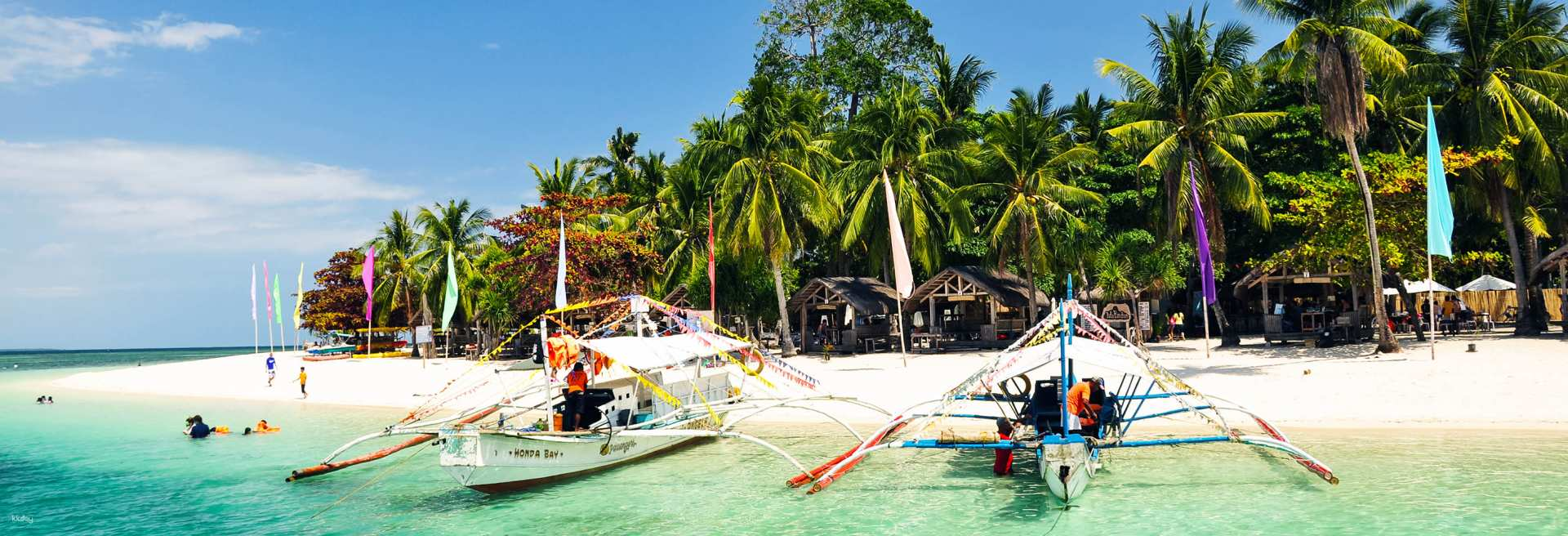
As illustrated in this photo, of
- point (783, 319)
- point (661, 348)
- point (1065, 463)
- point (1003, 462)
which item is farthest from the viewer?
point (783, 319)

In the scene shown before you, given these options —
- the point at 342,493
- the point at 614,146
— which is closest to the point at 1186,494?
the point at 342,493

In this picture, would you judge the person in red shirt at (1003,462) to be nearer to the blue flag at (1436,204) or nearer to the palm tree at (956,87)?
the blue flag at (1436,204)

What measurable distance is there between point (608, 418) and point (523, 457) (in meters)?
1.85

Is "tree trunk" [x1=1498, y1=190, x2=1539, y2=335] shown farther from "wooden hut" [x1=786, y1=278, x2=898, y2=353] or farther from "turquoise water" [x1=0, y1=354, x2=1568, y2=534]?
"wooden hut" [x1=786, y1=278, x2=898, y2=353]

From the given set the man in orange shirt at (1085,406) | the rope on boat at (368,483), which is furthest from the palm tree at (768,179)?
the man in orange shirt at (1085,406)

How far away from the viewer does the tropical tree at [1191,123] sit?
88.5 feet

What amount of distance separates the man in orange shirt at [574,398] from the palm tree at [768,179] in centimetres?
1909

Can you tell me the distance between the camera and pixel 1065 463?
10.8 m

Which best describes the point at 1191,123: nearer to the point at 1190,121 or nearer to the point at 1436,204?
the point at 1190,121

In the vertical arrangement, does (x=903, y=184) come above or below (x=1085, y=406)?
above

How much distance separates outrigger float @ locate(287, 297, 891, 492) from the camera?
12.8 meters

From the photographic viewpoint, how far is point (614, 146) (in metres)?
54.0

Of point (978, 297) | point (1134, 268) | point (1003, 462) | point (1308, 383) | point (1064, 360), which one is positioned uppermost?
point (1134, 268)

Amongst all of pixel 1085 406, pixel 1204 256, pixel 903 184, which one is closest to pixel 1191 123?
pixel 1204 256
